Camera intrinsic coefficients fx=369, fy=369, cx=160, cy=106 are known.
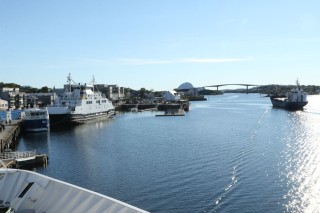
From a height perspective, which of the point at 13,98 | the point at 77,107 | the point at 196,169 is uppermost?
the point at 13,98

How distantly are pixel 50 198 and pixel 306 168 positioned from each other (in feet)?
81.4

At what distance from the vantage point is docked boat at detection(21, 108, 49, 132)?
56.7 meters

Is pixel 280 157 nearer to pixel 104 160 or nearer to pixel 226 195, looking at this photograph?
pixel 226 195

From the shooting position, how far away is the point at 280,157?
116ft

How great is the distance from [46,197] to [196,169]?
1945 centimetres

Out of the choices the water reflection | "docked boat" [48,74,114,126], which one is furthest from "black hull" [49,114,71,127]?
the water reflection

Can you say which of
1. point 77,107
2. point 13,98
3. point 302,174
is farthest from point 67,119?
point 13,98

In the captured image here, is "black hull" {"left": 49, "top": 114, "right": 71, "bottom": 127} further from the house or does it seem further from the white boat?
the white boat

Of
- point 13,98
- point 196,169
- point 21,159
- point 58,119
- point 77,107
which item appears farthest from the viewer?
point 13,98

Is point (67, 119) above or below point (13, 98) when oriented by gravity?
below

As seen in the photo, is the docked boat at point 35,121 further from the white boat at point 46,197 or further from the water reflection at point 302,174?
the white boat at point 46,197

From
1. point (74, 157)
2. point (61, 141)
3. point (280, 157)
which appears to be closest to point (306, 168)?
point (280, 157)

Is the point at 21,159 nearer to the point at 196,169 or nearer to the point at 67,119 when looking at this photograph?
the point at 196,169

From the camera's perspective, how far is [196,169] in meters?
29.6
